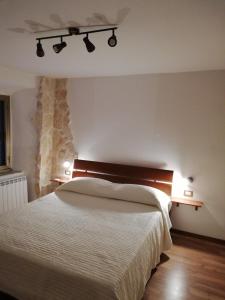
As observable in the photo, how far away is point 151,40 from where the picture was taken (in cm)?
183

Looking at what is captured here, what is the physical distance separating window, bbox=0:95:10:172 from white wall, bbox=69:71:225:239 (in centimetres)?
109

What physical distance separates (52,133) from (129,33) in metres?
2.58

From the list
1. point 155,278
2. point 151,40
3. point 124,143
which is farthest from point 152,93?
point 155,278

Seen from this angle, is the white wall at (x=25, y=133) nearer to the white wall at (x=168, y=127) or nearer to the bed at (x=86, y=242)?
the white wall at (x=168, y=127)

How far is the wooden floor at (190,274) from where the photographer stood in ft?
6.84

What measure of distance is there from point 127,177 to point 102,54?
70.7 inches

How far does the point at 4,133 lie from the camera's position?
367 centimetres

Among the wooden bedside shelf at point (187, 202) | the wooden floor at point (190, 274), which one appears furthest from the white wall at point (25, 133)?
the wooden bedside shelf at point (187, 202)

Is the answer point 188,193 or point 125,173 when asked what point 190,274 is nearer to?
point 188,193

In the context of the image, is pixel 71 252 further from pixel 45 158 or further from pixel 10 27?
pixel 45 158

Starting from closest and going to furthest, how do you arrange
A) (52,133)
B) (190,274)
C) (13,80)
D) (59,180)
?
(190,274) < (13,80) < (59,180) < (52,133)

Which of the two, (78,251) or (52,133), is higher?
(52,133)

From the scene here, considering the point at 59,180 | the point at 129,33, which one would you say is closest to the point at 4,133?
the point at 59,180

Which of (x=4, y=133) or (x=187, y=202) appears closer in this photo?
(x=187, y=202)
